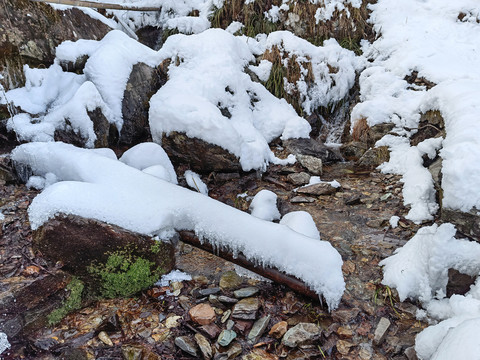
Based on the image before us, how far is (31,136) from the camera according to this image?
4.24 metres

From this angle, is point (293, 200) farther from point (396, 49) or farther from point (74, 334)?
point (396, 49)

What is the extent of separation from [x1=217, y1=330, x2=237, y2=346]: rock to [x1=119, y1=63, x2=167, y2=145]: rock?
11.4 feet

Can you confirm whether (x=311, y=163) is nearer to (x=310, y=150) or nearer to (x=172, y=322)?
(x=310, y=150)

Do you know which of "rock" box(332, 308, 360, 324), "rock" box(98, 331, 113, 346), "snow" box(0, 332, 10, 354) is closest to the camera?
"snow" box(0, 332, 10, 354)

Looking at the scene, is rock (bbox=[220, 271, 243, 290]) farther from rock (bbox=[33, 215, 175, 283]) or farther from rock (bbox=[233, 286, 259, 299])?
rock (bbox=[33, 215, 175, 283])

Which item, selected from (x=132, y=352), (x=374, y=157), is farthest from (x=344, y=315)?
(x=374, y=157)

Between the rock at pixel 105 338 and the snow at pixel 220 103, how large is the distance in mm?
2748

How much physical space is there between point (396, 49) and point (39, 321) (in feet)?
22.3

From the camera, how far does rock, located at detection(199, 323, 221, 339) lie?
2312mm

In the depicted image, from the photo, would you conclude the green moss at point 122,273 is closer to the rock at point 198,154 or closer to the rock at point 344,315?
the rock at point 344,315

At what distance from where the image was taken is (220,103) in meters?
5.01

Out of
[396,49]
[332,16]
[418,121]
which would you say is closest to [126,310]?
[418,121]

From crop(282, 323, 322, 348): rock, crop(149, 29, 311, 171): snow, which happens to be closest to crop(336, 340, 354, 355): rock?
crop(282, 323, 322, 348): rock

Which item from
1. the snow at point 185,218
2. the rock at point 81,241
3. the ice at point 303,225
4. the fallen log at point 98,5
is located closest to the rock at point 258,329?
the snow at point 185,218
